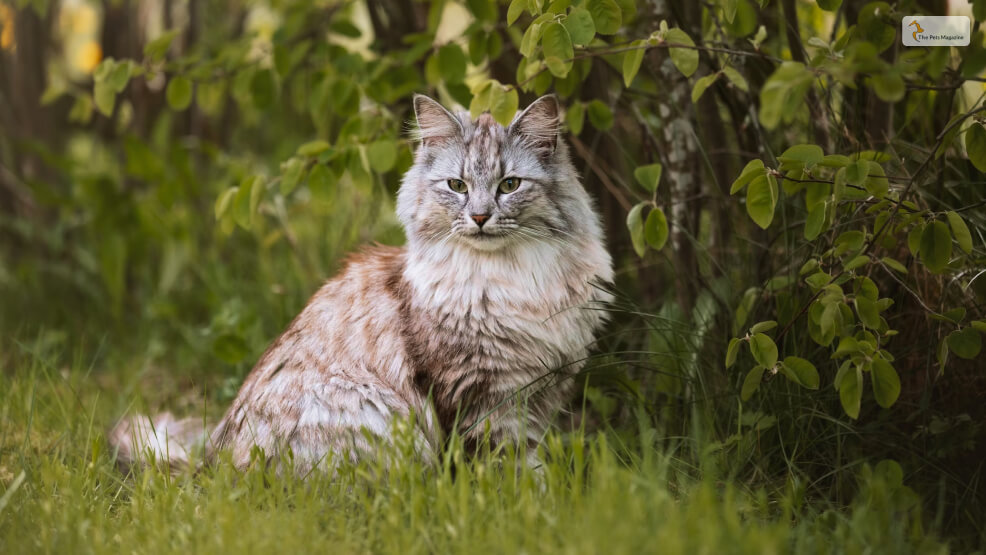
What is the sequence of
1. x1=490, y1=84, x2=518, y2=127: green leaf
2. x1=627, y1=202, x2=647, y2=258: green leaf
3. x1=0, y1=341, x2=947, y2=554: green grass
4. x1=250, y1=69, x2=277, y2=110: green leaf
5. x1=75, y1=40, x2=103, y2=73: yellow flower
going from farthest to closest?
1. x1=75, y1=40, x2=103, y2=73: yellow flower
2. x1=250, y1=69, x2=277, y2=110: green leaf
3. x1=627, y1=202, x2=647, y2=258: green leaf
4. x1=490, y1=84, x2=518, y2=127: green leaf
5. x1=0, y1=341, x2=947, y2=554: green grass

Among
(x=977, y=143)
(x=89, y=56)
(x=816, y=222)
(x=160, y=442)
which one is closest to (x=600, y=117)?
(x=816, y=222)

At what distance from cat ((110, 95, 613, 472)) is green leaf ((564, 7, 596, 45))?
1.98 feet

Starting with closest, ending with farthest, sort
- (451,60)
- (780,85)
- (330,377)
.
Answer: (780,85) → (330,377) → (451,60)

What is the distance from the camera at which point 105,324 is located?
492 cm

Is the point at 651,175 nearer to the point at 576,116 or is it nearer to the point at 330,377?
the point at 576,116

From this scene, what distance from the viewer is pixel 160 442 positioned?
3.14m

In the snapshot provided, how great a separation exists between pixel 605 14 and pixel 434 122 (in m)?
0.85

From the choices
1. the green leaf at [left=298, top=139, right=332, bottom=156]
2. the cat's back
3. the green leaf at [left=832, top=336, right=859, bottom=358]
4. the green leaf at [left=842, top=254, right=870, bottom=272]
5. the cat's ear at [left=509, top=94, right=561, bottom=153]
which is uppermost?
the cat's ear at [left=509, top=94, right=561, bottom=153]

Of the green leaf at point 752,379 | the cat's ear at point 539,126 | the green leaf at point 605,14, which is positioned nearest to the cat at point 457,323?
the cat's ear at point 539,126

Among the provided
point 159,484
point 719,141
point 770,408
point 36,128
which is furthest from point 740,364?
point 36,128

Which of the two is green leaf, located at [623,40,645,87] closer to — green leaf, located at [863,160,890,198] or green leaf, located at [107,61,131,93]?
green leaf, located at [863,160,890,198]

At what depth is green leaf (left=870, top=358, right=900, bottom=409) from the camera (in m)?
2.25

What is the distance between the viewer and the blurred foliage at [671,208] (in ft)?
7.85

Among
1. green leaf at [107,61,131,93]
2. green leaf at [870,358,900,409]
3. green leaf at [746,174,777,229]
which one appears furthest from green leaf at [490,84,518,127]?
green leaf at [107,61,131,93]
